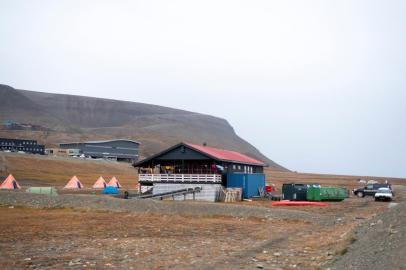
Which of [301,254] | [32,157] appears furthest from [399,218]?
[32,157]

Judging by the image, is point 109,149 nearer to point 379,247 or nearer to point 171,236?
point 171,236

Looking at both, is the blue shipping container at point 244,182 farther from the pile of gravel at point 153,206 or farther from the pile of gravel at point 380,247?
the pile of gravel at point 380,247

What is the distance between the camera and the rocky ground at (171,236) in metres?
14.3

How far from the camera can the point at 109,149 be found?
5212 inches

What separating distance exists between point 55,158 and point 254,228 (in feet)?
275

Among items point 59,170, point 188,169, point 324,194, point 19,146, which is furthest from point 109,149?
point 324,194

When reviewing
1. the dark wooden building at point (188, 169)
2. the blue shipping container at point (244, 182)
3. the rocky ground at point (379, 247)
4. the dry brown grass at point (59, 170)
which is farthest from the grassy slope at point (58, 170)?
the rocky ground at point (379, 247)

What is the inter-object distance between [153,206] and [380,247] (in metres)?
19.8

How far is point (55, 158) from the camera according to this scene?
330 feet

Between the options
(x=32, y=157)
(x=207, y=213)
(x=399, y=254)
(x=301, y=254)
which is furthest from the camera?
(x=32, y=157)

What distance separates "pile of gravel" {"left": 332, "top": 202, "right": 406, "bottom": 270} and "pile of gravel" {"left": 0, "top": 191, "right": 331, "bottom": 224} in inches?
386

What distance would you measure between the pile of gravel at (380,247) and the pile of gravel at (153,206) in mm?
9793

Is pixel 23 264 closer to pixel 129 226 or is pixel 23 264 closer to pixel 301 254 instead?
pixel 301 254

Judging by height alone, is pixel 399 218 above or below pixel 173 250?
above
